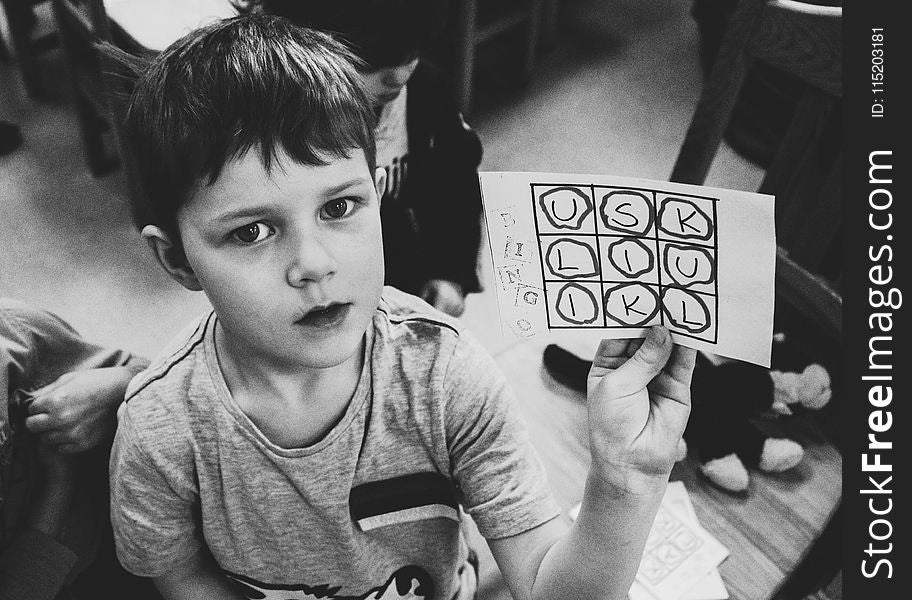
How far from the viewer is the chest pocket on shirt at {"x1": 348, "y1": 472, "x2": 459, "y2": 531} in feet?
2.67

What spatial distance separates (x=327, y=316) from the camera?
69 cm

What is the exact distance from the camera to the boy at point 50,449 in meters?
0.86

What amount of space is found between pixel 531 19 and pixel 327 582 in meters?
1.92

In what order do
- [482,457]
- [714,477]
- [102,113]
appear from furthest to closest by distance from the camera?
[102,113], [714,477], [482,457]

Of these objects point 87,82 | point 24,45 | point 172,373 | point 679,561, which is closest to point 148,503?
point 172,373

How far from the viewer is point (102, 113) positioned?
1.87 metres

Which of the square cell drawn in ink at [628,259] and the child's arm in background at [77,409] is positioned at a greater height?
the square cell drawn in ink at [628,259]

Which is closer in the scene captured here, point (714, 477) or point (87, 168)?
point (714, 477)

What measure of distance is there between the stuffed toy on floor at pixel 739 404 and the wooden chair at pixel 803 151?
0.07 m

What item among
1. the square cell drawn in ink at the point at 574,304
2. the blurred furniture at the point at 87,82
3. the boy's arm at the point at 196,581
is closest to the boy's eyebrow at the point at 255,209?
the square cell drawn in ink at the point at 574,304

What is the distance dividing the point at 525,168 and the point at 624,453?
1.63 meters

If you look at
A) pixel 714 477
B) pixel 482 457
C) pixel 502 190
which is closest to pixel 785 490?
pixel 714 477

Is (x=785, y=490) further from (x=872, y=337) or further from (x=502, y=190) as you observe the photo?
(x=502, y=190)

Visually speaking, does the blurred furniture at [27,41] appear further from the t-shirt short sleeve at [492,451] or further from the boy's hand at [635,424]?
the boy's hand at [635,424]
